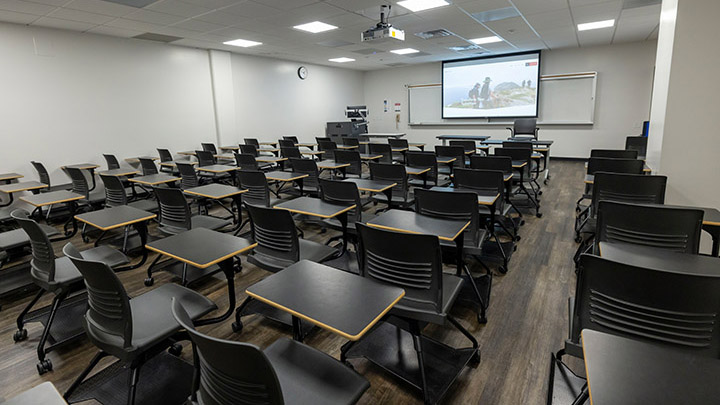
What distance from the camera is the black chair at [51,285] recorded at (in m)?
2.36

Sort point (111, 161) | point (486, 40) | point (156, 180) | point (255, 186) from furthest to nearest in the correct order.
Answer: point (486, 40), point (111, 161), point (156, 180), point (255, 186)

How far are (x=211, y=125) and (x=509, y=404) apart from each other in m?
8.86

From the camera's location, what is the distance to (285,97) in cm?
1072

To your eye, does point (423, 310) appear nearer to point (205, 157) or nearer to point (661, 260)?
point (661, 260)

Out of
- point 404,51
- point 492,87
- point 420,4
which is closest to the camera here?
point 420,4

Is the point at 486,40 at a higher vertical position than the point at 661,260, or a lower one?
higher

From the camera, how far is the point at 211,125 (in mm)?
8953

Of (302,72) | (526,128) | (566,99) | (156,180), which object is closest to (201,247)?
(156,180)

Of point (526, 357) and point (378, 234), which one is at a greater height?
point (378, 234)

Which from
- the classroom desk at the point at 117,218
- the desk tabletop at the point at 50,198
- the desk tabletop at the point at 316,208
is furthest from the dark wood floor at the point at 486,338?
the desk tabletop at the point at 50,198

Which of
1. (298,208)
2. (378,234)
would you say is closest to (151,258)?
(298,208)

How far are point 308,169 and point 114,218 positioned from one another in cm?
260

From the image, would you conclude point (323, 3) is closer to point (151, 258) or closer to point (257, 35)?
point (257, 35)

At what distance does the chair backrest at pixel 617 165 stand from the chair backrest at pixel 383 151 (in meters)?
3.28
